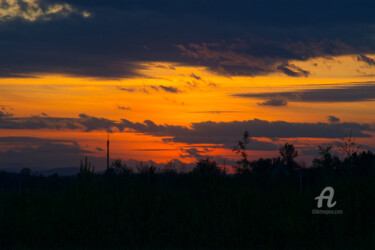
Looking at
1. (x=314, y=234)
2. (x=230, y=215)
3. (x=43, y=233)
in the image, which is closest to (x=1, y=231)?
(x=43, y=233)

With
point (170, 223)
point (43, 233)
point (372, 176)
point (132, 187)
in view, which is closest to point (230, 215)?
point (170, 223)

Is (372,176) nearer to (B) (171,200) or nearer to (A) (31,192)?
(B) (171,200)

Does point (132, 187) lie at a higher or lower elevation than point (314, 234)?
higher

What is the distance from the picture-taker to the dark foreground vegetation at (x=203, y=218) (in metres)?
18.1

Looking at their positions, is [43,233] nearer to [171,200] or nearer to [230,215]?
[171,200]

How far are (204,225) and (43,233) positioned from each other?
5.51 metres

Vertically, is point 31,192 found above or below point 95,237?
above

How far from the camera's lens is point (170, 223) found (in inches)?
724

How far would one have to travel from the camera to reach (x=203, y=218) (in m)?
18.2

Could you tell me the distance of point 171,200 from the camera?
18.5m

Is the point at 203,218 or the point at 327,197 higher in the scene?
the point at 327,197

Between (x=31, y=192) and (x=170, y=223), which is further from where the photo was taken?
(x=31, y=192)

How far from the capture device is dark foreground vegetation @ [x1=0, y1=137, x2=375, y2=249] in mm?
18078

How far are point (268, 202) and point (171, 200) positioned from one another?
10.8 ft
